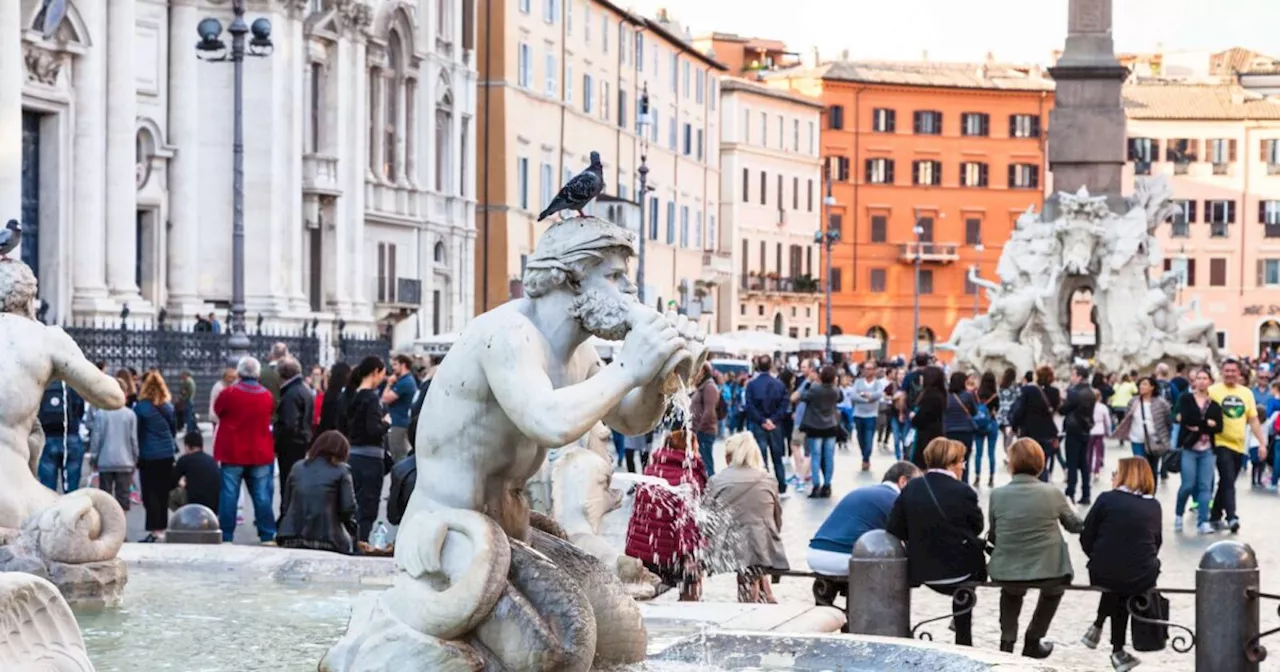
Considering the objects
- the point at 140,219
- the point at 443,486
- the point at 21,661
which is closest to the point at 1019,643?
the point at 443,486

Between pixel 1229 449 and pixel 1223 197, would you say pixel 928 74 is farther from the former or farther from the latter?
pixel 1229 449

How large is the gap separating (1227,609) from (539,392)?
14.4 ft

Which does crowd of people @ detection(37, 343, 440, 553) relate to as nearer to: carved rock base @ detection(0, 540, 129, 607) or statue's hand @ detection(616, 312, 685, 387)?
carved rock base @ detection(0, 540, 129, 607)

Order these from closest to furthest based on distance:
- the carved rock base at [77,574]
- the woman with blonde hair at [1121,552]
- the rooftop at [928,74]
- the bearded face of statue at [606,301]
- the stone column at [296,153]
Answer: the bearded face of statue at [606,301], the carved rock base at [77,574], the woman with blonde hair at [1121,552], the stone column at [296,153], the rooftop at [928,74]

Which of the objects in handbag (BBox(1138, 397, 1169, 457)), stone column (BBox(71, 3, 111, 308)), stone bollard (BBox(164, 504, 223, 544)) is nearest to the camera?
stone bollard (BBox(164, 504, 223, 544))

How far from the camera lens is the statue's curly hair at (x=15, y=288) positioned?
900 centimetres

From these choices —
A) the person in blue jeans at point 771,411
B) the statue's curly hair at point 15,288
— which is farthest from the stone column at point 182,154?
the statue's curly hair at point 15,288

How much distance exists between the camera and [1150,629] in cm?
1033

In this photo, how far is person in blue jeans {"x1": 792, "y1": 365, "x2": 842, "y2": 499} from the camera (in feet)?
71.7

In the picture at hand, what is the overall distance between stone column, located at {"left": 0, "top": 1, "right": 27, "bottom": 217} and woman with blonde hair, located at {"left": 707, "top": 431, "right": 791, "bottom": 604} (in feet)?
62.8

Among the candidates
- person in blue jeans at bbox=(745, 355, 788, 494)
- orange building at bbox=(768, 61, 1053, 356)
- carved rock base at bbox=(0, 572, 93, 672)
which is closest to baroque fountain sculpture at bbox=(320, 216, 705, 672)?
carved rock base at bbox=(0, 572, 93, 672)

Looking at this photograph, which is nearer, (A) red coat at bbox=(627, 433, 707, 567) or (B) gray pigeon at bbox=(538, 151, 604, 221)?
(B) gray pigeon at bbox=(538, 151, 604, 221)

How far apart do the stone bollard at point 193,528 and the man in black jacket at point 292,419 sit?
513 cm

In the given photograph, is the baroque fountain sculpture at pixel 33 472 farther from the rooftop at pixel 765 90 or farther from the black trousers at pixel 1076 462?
the rooftop at pixel 765 90
